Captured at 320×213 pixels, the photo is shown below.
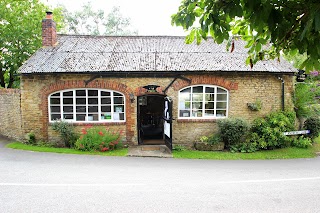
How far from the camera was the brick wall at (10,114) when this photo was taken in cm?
1340

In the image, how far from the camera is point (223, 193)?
694 centimetres

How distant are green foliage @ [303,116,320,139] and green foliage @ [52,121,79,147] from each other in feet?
37.4

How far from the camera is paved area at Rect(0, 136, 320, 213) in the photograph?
6.05 metres

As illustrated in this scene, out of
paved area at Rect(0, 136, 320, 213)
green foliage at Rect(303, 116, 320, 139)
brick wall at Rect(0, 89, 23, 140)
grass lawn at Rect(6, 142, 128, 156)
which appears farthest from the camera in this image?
brick wall at Rect(0, 89, 23, 140)

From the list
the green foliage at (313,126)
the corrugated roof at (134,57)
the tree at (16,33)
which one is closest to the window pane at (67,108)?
the corrugated roof at (134,57)

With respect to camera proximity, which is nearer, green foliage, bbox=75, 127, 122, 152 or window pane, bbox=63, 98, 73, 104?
green foliage, bbox=75, 127, 122, 152

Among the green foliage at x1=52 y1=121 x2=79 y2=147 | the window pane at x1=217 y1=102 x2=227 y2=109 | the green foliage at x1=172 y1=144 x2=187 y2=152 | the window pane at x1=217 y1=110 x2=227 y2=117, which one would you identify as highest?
the window pane at x1=217 y1=102 x2=227 y2=109

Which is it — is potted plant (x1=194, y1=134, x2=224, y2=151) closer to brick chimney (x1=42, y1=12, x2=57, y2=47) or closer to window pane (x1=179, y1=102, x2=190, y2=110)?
window pane (x1=179, y1=102, x2=190, y2=110)

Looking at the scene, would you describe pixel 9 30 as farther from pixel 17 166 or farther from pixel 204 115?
pixel 204 115

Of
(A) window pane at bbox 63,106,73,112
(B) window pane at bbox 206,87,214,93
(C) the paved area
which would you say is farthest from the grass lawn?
(B) window pane at bbox 206,87,214,93

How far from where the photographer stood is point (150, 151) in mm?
11812

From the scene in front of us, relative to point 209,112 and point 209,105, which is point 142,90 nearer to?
point 209,105

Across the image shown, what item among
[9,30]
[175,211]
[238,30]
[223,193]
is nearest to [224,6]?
[238,30]

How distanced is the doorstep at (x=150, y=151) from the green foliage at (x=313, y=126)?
23.7ft
